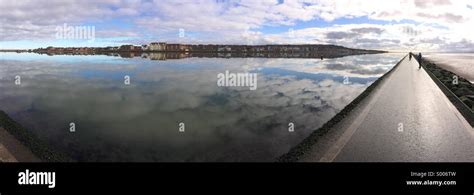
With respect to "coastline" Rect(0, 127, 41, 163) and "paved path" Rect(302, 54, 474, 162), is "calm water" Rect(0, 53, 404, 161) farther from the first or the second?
"paved path" Rect(302, 54, 474, 162)

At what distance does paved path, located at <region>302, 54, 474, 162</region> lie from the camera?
1005cm

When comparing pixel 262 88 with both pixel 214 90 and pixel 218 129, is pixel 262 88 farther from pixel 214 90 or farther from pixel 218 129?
pixel 218 129

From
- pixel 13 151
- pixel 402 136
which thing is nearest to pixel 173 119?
pixel 13 151

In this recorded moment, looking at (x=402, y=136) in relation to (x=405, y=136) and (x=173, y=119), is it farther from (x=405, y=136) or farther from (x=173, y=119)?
(x=173, y=119)

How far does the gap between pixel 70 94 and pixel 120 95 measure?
15.9 feet

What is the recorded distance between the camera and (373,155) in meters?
10.1

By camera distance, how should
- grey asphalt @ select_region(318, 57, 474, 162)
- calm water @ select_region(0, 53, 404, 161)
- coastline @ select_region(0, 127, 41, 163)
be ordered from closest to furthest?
grey asphalt @ select_region(318, 57, 474, 162) < coastline @ select_region(0, 127, 41, 163) < calm water @ select_region(0, 53, 404, 161)

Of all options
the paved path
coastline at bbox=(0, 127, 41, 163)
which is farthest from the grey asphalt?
coastline at bbox=(0, 127, 41, 163)

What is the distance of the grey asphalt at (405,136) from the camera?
10.0m

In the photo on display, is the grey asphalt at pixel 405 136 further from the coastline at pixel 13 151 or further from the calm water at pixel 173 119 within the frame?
the coastline at pixel 13 151

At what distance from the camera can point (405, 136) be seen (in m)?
12.3

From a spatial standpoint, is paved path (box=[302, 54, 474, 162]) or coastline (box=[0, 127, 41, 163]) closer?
paved path (box=[302, 54, 474, 162])
